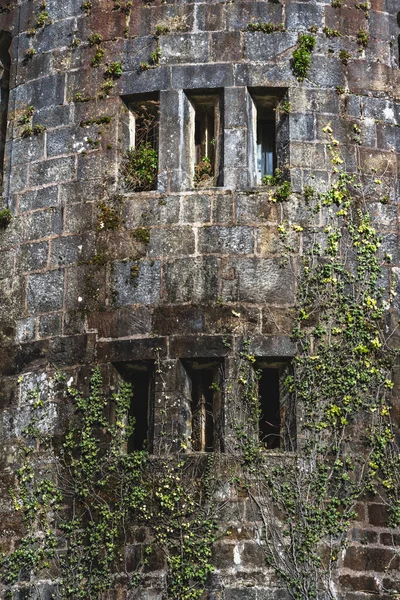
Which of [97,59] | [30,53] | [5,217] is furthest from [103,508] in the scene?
[30,53]

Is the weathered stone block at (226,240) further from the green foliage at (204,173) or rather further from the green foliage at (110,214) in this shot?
the green foliage at (110,214)

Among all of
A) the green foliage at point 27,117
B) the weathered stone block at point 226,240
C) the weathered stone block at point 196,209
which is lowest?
the weathered stone block at point 226,240

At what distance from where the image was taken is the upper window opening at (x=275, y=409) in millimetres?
14523

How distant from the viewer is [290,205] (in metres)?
15.5

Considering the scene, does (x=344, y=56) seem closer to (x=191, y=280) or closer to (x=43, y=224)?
(x=191, y=280)

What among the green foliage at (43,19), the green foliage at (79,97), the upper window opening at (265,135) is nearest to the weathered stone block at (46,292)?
the green foliage at (79,97)

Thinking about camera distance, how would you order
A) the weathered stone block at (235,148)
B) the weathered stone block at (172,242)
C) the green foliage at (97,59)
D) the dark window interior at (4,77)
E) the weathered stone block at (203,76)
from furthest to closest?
the dark window interior at (4,77) → the green foliage at (97,59) → the weathered stone block at (203,76) → the weathered stone block at (235,148) → the weathered stone block at (172,242)

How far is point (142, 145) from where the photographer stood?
53.0 feet

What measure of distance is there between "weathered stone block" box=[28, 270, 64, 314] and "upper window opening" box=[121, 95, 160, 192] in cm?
141

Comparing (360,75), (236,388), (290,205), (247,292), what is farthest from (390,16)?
(236,388)

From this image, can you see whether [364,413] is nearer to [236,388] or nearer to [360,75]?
[236,388]

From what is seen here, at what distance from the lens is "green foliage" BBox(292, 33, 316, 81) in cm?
1609

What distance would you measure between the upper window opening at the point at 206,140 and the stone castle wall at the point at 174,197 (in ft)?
0.56

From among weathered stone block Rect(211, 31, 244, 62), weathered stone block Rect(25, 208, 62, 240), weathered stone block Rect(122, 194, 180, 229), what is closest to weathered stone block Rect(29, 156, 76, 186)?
weathered stone block Rect(25, 208, 62, 240)
